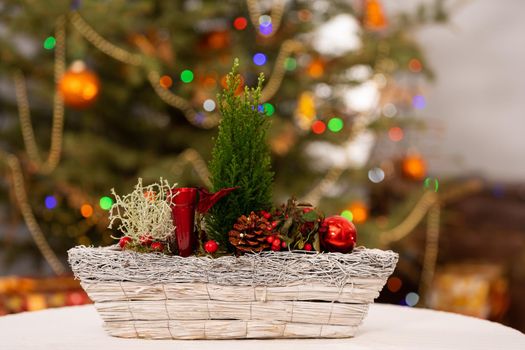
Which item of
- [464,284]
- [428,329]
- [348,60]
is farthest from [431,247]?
[428,329]

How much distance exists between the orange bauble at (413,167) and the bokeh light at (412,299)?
0.66 meters

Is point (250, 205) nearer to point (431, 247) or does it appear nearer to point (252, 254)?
point (252, 254)

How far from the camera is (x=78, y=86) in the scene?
3223 millimetres

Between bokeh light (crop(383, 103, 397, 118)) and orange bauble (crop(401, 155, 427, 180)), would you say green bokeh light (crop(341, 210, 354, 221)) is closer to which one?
orange bauble (crop(401, 155, 427, 180))

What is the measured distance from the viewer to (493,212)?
4617mm

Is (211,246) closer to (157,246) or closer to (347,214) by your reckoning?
(157,246)

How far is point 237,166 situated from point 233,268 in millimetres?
195

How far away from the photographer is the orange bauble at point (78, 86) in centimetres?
322

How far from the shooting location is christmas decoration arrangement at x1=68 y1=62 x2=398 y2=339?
1.39 meters

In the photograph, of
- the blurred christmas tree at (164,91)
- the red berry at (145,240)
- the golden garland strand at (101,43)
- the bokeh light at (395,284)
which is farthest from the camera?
the bokeh light at (395,284)

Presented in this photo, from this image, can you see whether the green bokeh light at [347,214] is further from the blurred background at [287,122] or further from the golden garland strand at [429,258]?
the golden garland strand at [429,258]

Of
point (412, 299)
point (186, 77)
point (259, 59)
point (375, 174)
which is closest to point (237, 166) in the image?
point (186, 77)

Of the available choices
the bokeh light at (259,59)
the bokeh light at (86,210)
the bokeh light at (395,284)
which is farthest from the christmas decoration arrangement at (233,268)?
the bokeh light at (395,284)

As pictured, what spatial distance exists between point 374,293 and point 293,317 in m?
0.16
